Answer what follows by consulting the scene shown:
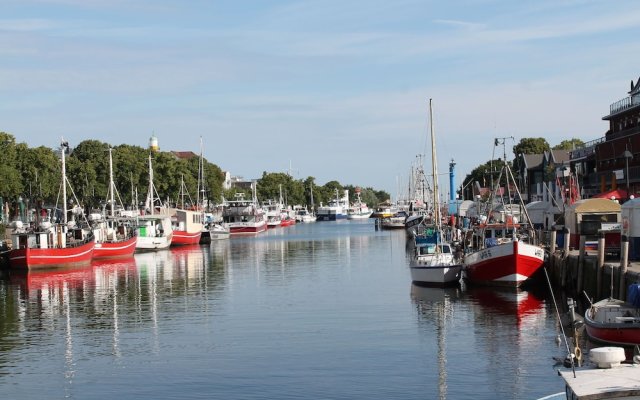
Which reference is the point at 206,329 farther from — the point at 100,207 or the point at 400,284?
the point at 100,207

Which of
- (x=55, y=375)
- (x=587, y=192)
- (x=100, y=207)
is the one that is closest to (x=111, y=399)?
(x=55, y=375)

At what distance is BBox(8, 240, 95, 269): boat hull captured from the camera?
79.9m

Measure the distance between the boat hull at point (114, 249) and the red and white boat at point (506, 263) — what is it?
45461 millimetres

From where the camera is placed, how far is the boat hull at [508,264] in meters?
56.5

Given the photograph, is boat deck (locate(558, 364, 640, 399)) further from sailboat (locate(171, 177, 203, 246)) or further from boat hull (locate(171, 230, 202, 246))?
sailboat (locate(171, 177, 203, 246))

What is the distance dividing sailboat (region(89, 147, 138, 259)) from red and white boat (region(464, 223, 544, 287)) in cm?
4568

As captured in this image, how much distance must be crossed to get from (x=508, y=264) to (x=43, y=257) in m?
42.6

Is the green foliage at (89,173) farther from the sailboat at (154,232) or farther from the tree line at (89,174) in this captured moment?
the sailboat at (154,232)

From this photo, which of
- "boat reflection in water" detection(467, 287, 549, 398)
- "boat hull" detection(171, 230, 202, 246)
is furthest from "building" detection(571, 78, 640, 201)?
"boat hull" detection(171, 230, 202, 246)

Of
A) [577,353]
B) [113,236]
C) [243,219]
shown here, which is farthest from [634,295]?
[243,219]

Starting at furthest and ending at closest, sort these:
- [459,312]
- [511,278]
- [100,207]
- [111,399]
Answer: [100,207] < [511,278] < [459,312] < [111,399]

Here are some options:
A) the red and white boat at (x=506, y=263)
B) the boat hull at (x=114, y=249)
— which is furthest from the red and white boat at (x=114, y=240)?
the red and white boat at (x=506, y=263)

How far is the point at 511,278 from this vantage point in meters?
56.8

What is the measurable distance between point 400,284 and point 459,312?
53.9 feet
